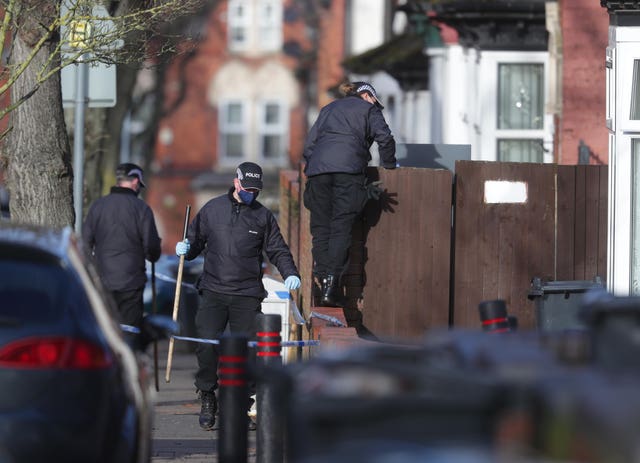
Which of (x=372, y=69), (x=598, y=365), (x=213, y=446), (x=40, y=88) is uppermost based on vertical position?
(x=372, y=69)

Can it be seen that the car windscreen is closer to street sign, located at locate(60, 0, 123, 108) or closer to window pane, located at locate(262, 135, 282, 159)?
street sign, located at locate(60, 0, 123, 108)

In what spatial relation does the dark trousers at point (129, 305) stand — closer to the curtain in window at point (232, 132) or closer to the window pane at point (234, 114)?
the curtain in window at point (232, 132)

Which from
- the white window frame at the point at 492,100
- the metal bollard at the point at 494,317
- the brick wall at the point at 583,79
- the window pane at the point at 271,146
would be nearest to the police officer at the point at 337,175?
the brick wall at the point at 583,79

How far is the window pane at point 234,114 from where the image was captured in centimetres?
5859

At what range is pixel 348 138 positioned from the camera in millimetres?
13203

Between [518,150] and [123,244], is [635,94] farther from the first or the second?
[518,150]

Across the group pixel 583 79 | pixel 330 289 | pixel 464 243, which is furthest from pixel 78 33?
pixel 583 79

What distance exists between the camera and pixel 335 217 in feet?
43.5

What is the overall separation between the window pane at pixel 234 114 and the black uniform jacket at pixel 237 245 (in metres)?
46.0

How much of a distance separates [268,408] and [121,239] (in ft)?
16.9

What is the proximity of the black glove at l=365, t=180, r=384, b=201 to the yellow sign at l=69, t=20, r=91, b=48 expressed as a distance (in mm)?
2522

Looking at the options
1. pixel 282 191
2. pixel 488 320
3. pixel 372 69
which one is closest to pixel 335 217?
pixel 488 320

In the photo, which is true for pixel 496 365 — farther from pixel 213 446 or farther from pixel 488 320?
pixel 213 446

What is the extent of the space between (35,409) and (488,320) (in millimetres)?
2417
